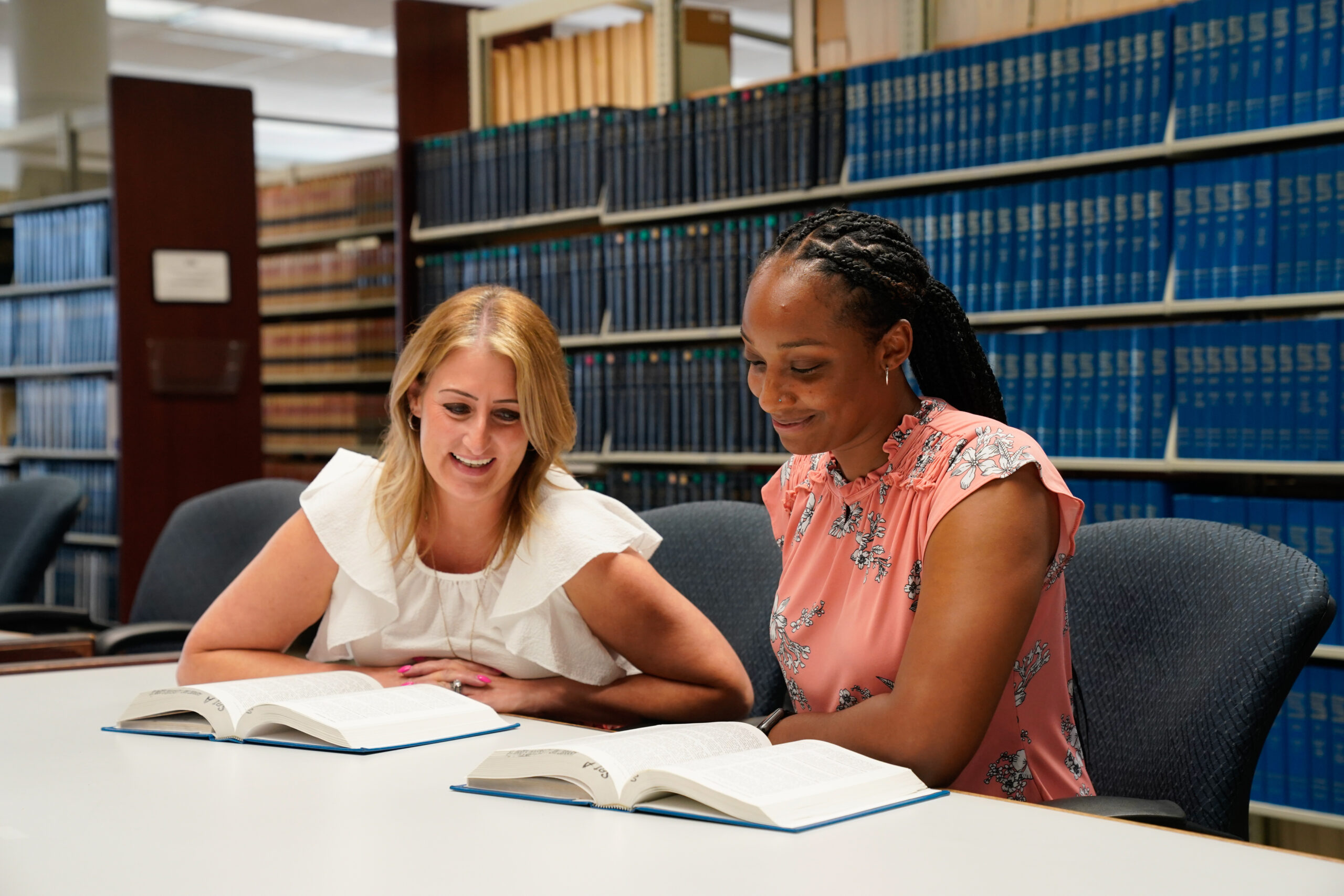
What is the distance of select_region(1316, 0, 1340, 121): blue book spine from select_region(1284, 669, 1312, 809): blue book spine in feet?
2.60

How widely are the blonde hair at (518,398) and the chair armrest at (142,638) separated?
0.84 m

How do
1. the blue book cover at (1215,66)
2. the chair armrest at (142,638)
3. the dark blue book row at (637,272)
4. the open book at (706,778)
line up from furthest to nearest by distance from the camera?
the dark blue book row at (637,272) → the blue book cover at (1215,66) → the chair armrest at (142,638) → the open book at (706,778)

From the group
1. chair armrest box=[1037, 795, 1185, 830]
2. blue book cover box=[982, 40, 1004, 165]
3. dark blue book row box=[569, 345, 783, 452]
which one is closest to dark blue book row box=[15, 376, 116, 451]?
dark blue book row box=[569, 345, 783, 452]

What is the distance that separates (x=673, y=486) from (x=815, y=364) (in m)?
2.36

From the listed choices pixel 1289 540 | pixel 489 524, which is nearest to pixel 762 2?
pixel 1289 540

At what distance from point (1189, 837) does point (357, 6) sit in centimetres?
698

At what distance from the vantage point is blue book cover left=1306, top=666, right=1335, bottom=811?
266 cm

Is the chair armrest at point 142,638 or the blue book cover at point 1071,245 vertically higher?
the blue book cover at point 1071,245

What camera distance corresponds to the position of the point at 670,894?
924 mm

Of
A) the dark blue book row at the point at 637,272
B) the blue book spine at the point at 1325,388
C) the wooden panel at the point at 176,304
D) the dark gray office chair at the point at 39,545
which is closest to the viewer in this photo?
the blue book spine at the point at 1325,388

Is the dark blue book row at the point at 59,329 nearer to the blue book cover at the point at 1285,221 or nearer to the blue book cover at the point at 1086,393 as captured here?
the blue book cover at the point at 1086,393

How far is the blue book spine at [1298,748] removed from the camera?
2.68m

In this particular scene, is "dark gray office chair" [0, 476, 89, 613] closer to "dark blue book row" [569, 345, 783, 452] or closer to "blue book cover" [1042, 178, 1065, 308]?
"dark blue book row" [569, 345, 783, 452]

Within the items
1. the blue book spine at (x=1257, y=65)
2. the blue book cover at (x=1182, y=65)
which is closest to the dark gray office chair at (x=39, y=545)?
the blue book cover at (x=1182, y=65)
